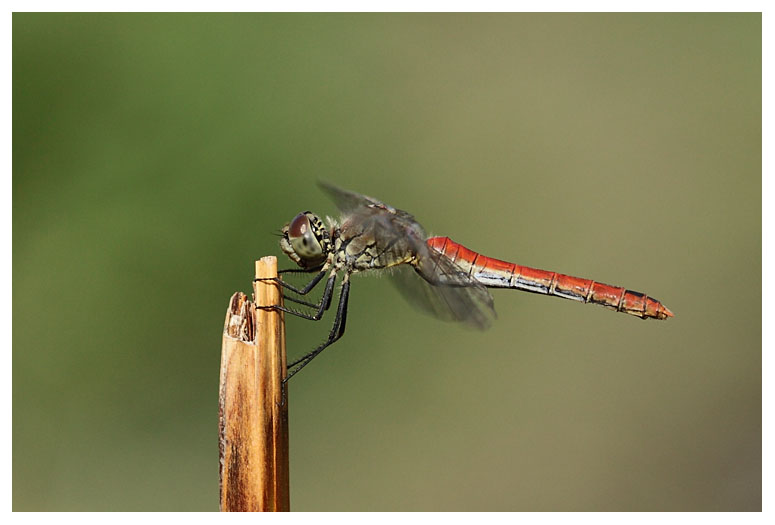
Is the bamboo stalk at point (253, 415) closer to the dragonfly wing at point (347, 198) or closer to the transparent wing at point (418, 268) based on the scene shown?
the transparent wing at point (418, 268)

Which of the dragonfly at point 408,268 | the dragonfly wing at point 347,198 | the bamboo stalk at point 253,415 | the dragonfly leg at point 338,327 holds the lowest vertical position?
the bamboo stalk at point 253,415

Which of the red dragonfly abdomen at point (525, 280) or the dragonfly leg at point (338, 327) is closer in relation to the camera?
the dragonfly leg at point (338, 327)

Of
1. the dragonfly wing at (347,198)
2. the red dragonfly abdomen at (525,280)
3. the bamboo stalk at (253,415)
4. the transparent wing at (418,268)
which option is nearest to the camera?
the bamboo stalk at (253,415)

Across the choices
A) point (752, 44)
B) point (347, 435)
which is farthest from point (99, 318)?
point (752, 44)

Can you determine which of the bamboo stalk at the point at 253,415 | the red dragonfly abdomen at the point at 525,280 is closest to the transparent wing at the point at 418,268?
the red dragonfly abdomen at the point at 525,280

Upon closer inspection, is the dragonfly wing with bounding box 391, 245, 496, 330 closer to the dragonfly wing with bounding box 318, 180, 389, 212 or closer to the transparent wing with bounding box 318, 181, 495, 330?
the transparent wing with bounding box 318, 181, 495, 330

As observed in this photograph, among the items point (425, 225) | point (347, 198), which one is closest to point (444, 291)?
point (347, 198)

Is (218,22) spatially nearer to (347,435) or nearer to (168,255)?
(168,255)
